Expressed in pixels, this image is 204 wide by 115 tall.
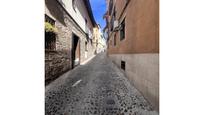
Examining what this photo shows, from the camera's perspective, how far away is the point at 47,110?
253cm

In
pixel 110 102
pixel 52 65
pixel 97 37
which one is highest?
pixel 97 37

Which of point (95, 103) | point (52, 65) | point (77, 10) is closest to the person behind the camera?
point (95, 103)

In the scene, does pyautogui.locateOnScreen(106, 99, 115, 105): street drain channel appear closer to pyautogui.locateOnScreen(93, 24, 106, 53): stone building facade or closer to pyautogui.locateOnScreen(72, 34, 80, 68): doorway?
pyautogui.locateOnScreen(72, 34, 80, 68): doorway

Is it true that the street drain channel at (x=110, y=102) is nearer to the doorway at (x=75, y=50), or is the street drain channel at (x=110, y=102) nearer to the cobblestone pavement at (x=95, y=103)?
the cobblestone pavement at (x=95, y=103)

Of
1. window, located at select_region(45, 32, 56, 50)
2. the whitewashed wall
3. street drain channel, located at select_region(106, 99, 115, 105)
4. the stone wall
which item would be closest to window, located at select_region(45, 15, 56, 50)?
window, located at select_region(45, 32, 56, 50)

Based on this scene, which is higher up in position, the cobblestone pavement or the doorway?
the doorway

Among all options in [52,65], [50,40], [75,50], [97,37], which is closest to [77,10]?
[75,50]

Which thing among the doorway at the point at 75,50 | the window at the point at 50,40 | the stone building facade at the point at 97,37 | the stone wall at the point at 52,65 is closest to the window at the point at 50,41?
the window at the point at 50,40

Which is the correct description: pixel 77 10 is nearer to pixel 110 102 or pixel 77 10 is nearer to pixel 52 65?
pixel 52 65
